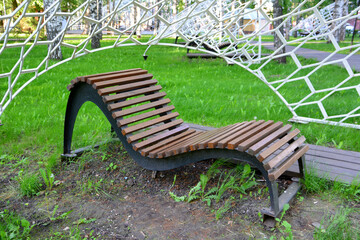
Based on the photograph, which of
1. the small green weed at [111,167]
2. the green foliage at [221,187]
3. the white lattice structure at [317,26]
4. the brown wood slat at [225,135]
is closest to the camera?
the brown wood slat at [225,135]

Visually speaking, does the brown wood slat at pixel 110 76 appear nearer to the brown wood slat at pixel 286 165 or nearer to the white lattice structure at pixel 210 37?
the white lattice structure at pixel 210 37

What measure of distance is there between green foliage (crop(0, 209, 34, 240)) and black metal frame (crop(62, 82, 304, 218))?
3.17ft

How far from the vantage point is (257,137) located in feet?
7.79

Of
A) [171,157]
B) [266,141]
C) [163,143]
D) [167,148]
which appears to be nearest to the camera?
[266,141]

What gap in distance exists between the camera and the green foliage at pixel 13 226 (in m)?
2.09

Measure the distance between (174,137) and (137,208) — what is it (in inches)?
33.1

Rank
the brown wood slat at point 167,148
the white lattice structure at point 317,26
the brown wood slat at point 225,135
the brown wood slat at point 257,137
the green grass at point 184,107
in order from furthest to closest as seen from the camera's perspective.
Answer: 1. the green grass at point 184,107
2. the white lattice structure at point 317,26
3. the brown wood slat at point 167,148
4. the brown wood slat at point 225,135
5. the brown wood slat at point 257,137

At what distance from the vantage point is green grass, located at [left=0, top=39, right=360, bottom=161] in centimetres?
371

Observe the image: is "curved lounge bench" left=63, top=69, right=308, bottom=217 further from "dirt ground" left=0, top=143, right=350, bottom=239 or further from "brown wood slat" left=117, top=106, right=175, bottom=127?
"dirt ground" left=0, top=143, right=350, bottom=239

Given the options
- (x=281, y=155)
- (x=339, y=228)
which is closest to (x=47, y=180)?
(x=281, y=155)

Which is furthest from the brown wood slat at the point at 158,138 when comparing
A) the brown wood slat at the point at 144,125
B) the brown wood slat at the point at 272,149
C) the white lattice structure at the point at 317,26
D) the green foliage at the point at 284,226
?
the white lattice structure at the point at 317,26

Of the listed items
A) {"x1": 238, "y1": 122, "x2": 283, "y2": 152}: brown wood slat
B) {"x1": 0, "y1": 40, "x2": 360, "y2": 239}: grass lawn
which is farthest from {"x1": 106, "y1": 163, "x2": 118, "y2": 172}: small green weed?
{"x1": 238, "y1": 122, "x2": 283, "y2": 152}: brown wood slat

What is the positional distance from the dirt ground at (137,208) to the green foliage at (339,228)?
0.26ft

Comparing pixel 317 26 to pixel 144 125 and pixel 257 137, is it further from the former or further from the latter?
pixel 257 137
